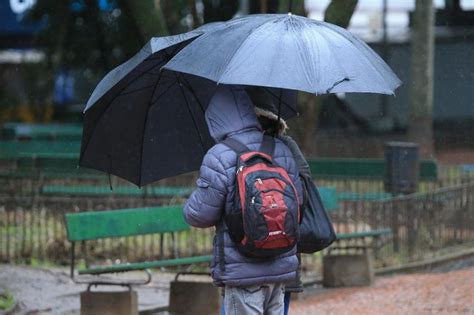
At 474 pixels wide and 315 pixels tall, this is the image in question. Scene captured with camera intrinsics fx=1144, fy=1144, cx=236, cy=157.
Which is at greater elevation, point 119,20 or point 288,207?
point 119,20

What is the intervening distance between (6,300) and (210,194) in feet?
14.6

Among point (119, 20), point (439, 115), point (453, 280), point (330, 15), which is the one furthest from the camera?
point (439, 115)

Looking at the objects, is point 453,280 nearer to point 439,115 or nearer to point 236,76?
point 236,76

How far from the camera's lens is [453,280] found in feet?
34.1

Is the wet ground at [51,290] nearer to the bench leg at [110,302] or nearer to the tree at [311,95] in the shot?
the bench leg at [110,302]

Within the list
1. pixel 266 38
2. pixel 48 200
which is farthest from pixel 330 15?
pixel 266 38

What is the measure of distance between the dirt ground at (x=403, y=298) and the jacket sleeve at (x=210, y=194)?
4.09 m

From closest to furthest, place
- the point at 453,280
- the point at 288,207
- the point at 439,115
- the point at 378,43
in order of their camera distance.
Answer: the point at 288,207
the point at 453,280
the point at 378,43
the point at 439,115

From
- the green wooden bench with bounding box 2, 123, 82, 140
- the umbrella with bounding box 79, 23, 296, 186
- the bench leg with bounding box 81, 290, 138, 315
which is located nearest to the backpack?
the umbrella with bounding box 79, 23, 296, 186

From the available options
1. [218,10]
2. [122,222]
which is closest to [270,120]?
[122,222]

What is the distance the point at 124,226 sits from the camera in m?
9.12

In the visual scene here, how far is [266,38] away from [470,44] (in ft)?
59.3

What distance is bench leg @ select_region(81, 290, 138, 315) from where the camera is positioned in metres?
8.09

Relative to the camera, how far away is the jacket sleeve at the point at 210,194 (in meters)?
4.96
